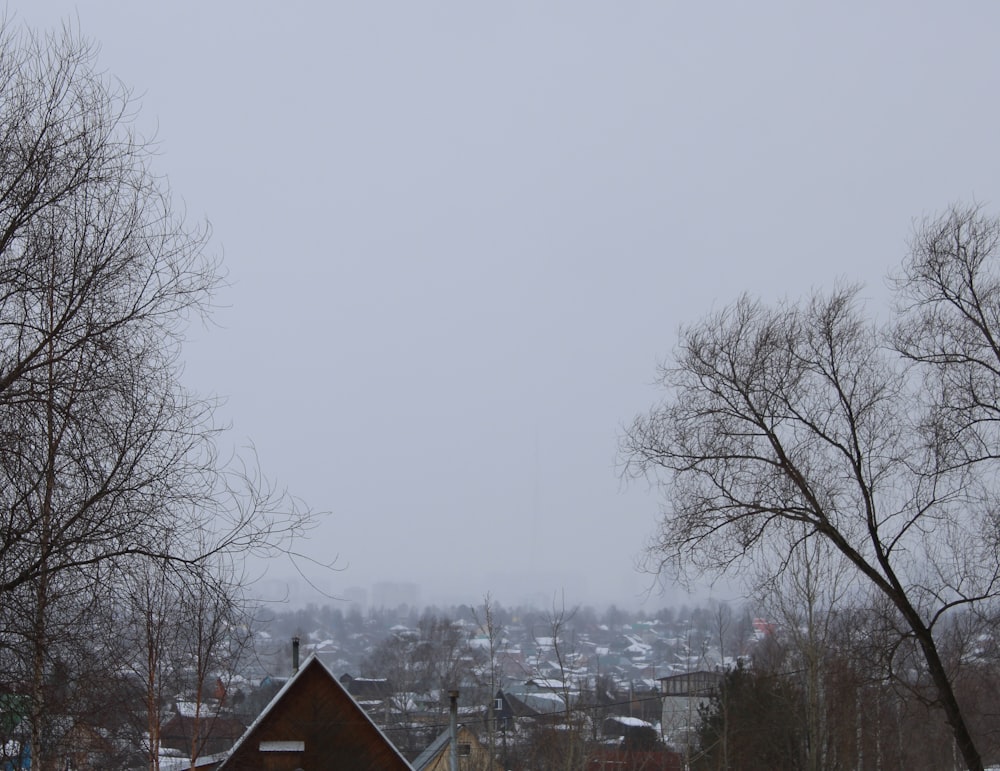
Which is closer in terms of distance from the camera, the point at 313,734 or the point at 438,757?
the point at 313,734

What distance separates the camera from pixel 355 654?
11100 cm

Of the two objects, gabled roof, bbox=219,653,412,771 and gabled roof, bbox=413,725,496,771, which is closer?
gabled roof, bbox=219,653,412,771

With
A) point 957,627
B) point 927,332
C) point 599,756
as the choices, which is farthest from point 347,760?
point 599,756

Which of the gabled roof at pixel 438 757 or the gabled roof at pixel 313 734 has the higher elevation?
the gabled roof at pixel 313 734

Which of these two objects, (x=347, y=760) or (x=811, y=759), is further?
(x=811, y=759)

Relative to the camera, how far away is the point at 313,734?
2241 cm

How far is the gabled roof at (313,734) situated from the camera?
2202cm

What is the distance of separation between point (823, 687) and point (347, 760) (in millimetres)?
17777

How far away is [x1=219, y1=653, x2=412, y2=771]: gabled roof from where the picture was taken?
2202cm

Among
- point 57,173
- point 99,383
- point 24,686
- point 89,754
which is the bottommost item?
point 89,754

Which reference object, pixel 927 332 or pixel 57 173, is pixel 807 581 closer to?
pixel 927 332

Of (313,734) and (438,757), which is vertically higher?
(313,734)

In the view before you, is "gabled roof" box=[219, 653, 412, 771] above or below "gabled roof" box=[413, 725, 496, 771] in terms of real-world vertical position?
above

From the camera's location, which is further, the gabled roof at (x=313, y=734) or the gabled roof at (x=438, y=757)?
the gabled roof at (x=438, y=757)
